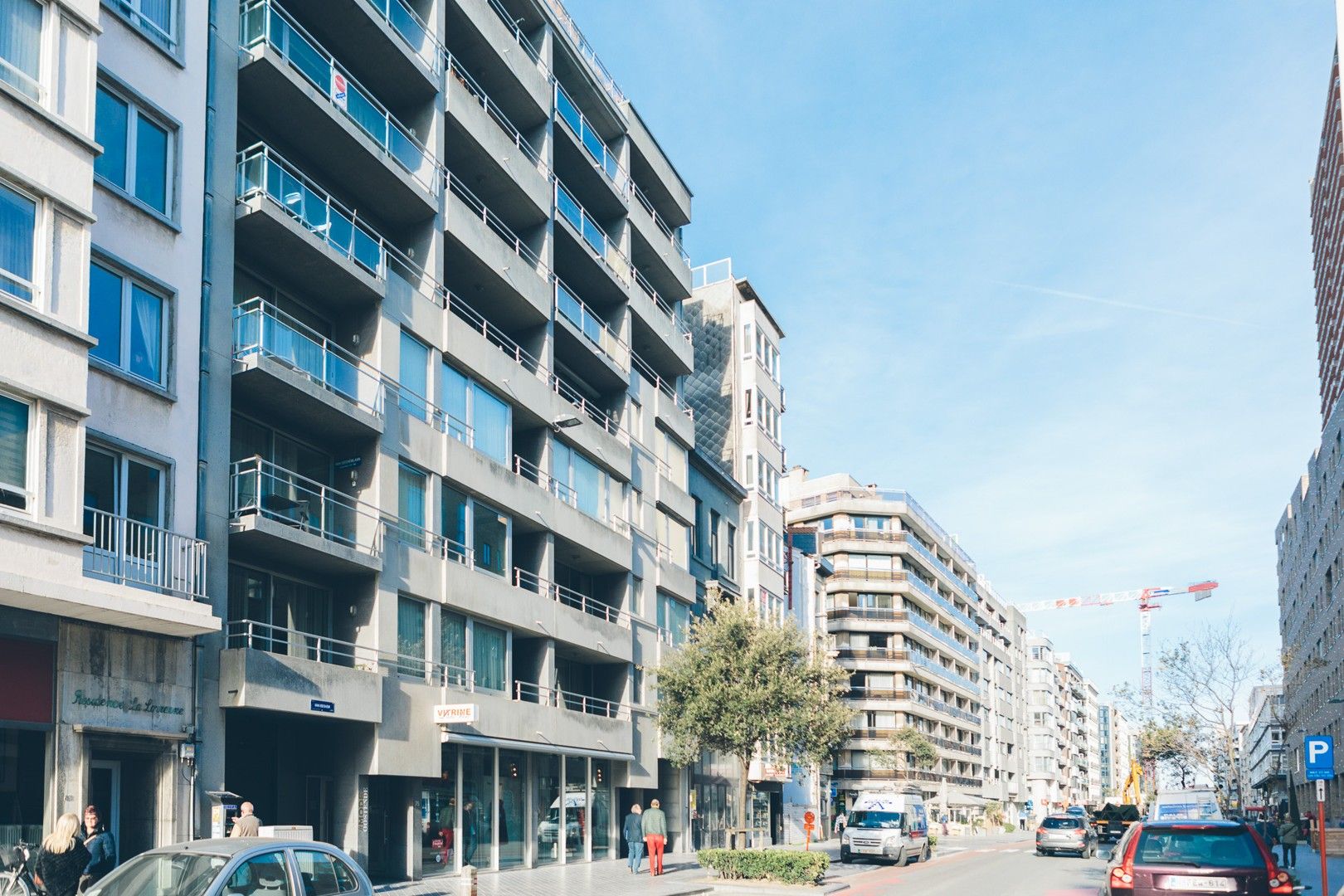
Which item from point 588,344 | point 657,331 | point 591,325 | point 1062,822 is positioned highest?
point 657,331

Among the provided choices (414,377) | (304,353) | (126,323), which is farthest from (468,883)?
(414,377)

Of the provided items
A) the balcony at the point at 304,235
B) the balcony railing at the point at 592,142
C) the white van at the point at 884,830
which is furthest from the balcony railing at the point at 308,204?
the white van at the point at 884,830

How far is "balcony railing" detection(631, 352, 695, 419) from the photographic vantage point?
42.1 meters

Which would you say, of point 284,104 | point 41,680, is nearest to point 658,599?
point 284,104

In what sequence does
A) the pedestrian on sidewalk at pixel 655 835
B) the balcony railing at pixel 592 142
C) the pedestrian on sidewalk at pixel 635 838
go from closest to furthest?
the pedestrian on sidewalk at pixel 655 835, the pedestrian on sidewalk at pixel 635 838, the balcony railing at pixel 592 142

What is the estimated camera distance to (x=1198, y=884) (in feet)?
42.0

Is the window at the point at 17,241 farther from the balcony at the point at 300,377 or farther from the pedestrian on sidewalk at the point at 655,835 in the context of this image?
the pedestrian on sidewalk at the point at 655,835

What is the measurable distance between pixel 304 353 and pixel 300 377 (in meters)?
0.88

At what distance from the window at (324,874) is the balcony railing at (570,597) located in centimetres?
2097

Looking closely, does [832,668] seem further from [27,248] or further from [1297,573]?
[1297,573]

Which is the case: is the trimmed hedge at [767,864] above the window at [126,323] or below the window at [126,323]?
below

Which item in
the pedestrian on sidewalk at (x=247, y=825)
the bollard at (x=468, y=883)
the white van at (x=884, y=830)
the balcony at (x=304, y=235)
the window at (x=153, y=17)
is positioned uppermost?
the window at (x=153, y=17)

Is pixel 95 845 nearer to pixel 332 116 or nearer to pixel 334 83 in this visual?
pixel 332 116

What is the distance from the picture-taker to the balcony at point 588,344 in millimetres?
35875
